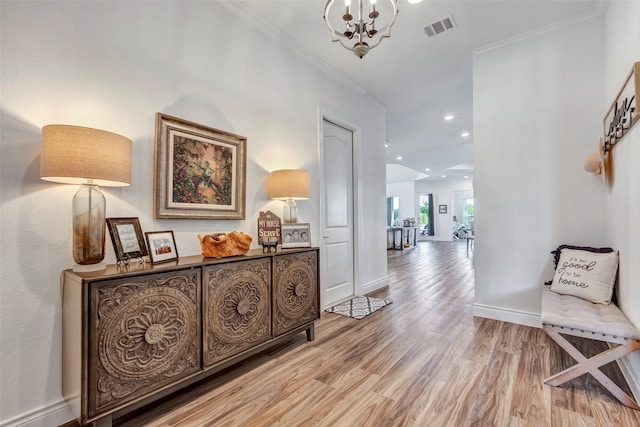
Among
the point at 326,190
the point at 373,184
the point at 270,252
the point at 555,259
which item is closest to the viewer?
the point at 270,252

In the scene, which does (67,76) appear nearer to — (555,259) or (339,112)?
(339,112)

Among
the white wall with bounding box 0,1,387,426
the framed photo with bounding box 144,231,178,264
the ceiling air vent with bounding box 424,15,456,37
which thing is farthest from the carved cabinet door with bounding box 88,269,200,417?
the ceiling air vent with bounding box 424,15,456,37

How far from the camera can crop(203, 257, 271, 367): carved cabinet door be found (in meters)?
1.79

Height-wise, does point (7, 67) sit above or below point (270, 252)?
above

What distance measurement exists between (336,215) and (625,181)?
262 centimetres

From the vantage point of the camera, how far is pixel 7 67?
1438 millimetres

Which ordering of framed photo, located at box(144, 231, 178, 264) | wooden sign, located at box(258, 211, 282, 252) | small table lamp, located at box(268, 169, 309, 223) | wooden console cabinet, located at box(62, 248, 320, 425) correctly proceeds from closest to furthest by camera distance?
wooden console cabinet, located at box(62, 248, 320, 425) → framed photo, located at box(144, 231, 178, 264) → wooden sign, located at box(258, 211, 282, 252) → small table lamp, located at box(268, 169, 309, 223)

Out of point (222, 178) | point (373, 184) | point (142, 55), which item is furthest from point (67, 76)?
point (373, 184)

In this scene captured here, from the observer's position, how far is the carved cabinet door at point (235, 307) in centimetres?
179

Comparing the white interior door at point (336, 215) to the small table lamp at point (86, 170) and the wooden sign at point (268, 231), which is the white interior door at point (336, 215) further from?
the small table lamp at point (86, 170)

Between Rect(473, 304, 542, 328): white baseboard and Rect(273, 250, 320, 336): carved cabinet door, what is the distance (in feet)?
6.19

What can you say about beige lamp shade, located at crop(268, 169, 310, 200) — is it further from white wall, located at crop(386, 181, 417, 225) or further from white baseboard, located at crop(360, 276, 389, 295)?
white wall, located at crop(386, 181, 417, 225)

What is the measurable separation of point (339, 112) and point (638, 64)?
270 centimetres

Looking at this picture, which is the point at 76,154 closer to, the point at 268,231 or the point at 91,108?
the point at 91,108
